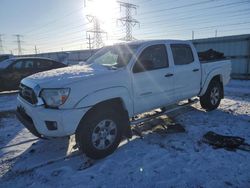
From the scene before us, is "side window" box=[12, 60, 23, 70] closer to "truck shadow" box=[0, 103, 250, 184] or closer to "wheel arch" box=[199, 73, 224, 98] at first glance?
"truck shadow" box=[0, 103, 250, 184]

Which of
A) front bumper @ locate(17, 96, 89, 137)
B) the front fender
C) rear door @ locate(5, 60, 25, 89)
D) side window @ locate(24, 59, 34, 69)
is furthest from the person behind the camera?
side window @ locate(24, 59, 34, 69)

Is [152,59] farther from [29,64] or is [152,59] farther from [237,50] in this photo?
[237,50]

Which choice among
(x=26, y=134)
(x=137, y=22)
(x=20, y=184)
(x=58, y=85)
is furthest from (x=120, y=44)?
(x=137, y=22)

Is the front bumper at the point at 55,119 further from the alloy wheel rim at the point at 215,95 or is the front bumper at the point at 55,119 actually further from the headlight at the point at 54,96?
the alloy wheel rim at the point at 215,95

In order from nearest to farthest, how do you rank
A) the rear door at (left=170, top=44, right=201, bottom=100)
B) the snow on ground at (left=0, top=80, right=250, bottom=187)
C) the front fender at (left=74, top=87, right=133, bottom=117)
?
the snow on ground at (left=0, top=80, right=250, bottom=187)
the front fender at (left=74, top=87, right=133, bottom=117)
the rear door at (left=170, top=44, right=201, bottom=100)

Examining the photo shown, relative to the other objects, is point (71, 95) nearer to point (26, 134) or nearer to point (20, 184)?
point (20, 184)

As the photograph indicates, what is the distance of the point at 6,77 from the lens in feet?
31.4

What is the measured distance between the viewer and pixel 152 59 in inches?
186

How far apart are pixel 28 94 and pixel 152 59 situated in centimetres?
250

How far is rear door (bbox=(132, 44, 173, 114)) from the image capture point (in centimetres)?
424

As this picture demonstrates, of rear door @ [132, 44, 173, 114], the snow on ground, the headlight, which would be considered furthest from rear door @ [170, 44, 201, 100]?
the headlight

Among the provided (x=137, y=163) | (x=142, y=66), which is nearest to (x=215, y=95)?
(x=142, y=66)

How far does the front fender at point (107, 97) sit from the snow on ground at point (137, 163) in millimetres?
883

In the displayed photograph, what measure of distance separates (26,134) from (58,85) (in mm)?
2389
